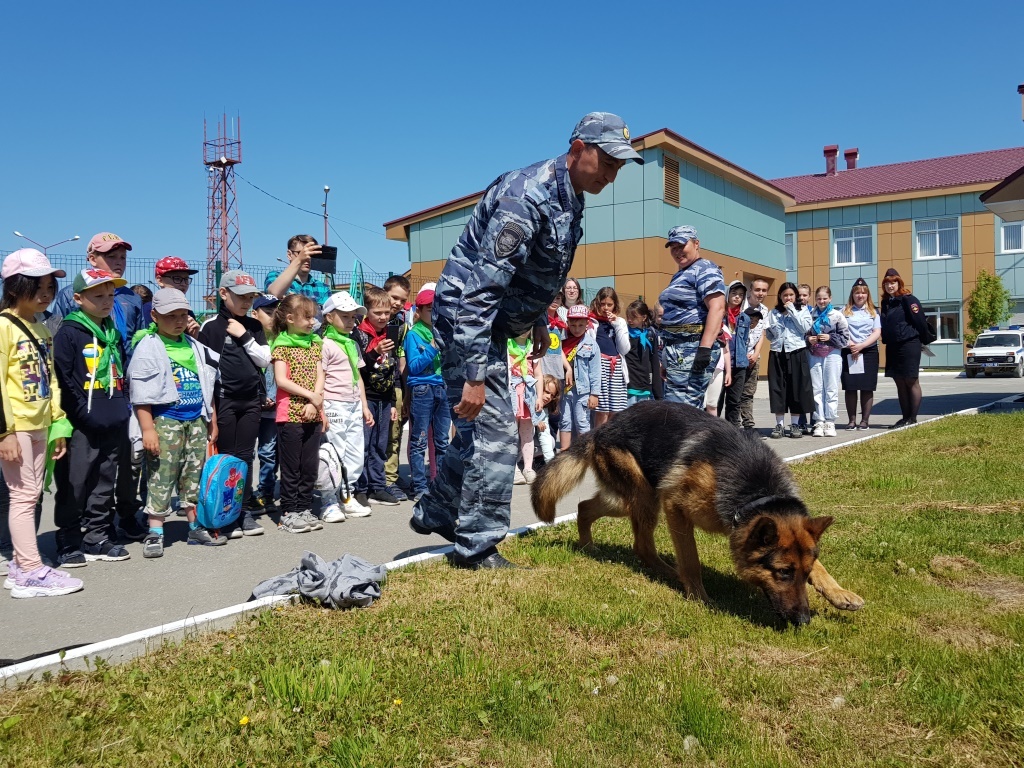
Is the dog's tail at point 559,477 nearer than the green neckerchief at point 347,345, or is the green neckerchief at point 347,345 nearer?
the dog's tail at point 559,477

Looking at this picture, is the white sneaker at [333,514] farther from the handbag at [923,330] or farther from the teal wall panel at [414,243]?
the teal wall panel at [414,243]

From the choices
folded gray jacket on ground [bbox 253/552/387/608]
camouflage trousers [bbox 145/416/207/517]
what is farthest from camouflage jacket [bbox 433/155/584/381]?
camouflage trousers [bbox 145/416/207/517]

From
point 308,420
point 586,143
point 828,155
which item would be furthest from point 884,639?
point 828,155

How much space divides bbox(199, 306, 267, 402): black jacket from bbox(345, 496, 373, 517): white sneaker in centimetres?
132

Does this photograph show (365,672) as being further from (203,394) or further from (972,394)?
(972,394)

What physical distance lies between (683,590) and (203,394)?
13.6 ft

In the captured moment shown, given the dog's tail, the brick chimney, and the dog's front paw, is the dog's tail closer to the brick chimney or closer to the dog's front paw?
the dog's front paw

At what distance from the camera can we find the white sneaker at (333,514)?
725 centimetres

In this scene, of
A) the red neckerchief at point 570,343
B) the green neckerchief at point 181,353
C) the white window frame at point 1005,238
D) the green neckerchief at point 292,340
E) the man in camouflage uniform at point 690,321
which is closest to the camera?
the green neckerchief at point 181,353

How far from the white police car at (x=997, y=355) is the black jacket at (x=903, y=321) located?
24.5m

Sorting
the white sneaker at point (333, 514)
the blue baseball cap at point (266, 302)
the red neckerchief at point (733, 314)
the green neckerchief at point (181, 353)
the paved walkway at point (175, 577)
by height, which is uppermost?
the blue baseball cap at point (266, 302)

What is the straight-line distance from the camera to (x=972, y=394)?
855 inches

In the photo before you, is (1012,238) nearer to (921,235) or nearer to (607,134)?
(921,235)

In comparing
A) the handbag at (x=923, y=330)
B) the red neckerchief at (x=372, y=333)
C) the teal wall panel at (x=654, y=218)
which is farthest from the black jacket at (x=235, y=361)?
the teal wall panel at (x=654, y=218)
